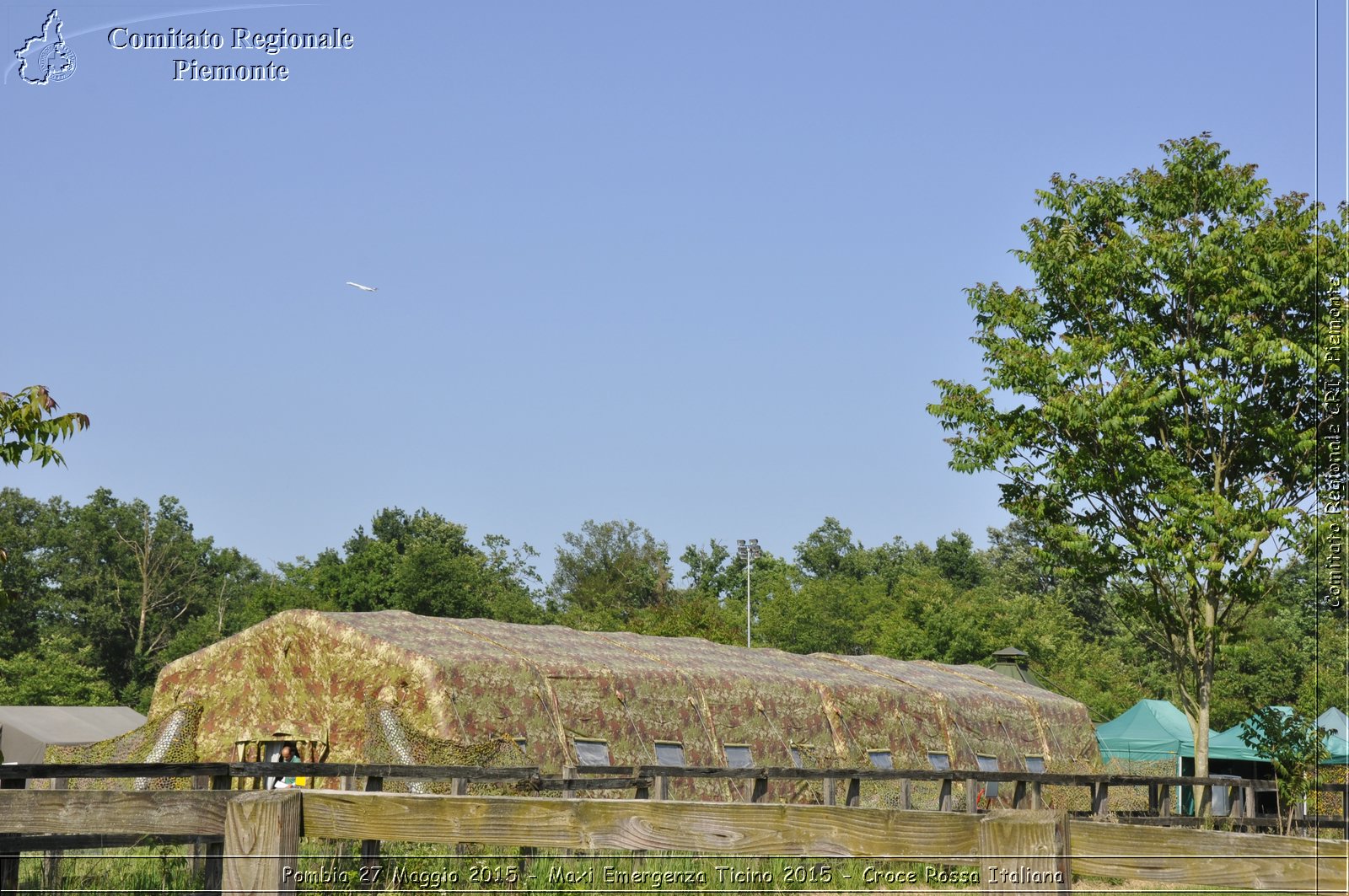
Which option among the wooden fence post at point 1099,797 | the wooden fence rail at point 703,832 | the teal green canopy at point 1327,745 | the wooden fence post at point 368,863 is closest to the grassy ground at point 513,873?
the wooden fence post at point 368,863

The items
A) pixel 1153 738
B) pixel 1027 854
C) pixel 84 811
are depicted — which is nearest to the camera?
pixel 1027 854

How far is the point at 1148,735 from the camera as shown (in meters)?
32.8

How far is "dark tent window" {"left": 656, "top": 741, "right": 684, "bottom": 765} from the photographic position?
21.5m

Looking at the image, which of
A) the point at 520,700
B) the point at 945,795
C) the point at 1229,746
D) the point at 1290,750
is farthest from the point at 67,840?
the point at 1229,746

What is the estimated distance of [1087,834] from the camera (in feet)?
15.9

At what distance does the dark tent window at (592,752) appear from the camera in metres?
20.3

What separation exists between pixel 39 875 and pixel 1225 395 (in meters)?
17.8

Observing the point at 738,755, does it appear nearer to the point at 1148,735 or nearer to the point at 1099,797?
the point at 1099,797

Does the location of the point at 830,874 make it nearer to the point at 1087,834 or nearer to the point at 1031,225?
the point at 1087,834

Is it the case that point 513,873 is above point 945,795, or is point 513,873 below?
above

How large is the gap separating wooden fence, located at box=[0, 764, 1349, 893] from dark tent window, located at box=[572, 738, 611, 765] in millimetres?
14082

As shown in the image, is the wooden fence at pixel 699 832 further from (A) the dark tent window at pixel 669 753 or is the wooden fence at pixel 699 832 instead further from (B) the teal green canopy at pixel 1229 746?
(B) the teal green canopy at pixel 1229 746

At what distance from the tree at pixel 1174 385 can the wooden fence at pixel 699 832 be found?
17145mm

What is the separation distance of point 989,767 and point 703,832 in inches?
942
